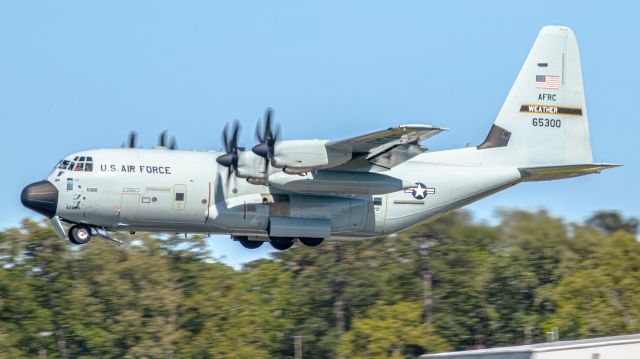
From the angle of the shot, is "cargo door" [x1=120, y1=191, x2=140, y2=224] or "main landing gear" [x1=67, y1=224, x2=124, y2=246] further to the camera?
"main landing gear" [x1=67, y1=224, x2=124, y2=246]

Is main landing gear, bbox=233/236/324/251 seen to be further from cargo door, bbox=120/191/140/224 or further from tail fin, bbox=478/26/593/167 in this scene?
tail fin, bbox=478/26/593/167

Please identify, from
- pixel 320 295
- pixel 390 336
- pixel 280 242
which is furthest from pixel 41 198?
pixel 320 295

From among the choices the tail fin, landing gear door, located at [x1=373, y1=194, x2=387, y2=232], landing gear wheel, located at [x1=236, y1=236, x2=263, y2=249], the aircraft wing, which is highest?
the tail fin

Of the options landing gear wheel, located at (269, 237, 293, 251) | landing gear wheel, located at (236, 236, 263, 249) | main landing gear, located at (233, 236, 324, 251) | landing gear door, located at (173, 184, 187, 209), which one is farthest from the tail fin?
landing gear door, located at (173, 184, 187, 209)

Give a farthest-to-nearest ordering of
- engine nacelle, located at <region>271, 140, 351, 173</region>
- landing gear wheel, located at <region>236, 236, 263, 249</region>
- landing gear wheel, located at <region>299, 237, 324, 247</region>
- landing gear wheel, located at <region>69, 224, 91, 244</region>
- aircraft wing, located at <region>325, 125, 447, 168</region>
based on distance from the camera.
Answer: landing gear wheel, located at <region>236, 236, 263, 249</region>, landing gear wheel, located at <region>299, 237, 324, 247</region>, landing gear wheel, located at <region>69, 224, 91, 244</region>, engine nacelle, located at <region>271, 140, 351, 173</region>, aircraft wing, located at <region>325, 125, 447, 168</region>

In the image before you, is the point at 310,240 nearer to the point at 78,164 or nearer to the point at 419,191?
the point at 419,191

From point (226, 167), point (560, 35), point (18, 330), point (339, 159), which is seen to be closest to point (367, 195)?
point (339, 159)

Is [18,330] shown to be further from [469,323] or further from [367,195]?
[367,195]

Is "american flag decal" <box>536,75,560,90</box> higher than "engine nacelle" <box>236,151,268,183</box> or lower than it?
higher

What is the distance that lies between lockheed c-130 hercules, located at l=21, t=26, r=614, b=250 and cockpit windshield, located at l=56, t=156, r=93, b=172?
28 mm

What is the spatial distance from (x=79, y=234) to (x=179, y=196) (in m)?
2.49

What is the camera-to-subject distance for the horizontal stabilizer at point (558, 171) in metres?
25.5

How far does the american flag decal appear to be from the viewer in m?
27.2

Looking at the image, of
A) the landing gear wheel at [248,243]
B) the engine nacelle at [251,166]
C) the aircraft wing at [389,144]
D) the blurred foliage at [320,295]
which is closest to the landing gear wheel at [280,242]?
the landing gear wheel at [248,243]
